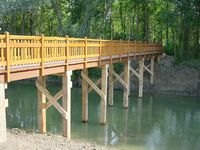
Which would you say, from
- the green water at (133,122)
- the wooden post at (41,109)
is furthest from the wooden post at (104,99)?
the wooden post at (41,109)

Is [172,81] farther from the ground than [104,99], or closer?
closer

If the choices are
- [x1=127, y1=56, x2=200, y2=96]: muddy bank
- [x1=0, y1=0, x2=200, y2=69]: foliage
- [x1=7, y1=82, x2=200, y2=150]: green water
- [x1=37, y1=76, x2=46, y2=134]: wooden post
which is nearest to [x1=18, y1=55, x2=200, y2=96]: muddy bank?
[x1=127, y1=56, x2=200, y2=96]: muddy bank

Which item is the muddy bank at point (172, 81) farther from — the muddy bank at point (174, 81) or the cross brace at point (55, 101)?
the cross brace at point (55, 101)

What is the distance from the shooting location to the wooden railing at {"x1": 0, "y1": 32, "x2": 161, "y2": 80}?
10.0m

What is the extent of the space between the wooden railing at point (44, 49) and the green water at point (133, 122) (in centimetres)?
329

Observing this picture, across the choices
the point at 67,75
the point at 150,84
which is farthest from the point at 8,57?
the point at 150,84

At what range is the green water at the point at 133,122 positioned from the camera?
49.0 feet

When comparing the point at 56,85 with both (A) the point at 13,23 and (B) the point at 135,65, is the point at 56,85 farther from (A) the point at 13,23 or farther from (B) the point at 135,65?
(A) the point at 13,23

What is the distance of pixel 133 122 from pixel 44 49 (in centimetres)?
794

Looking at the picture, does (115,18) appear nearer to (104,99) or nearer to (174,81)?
(174,81)

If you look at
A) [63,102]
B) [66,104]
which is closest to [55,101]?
[63,102]

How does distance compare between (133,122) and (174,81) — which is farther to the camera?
(174,81)

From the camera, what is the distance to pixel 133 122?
1828cm

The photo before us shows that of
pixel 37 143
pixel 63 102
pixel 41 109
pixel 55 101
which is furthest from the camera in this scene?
pixel 41 109
